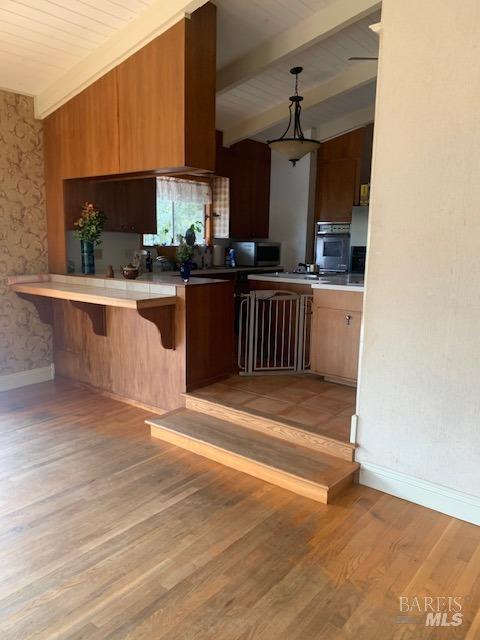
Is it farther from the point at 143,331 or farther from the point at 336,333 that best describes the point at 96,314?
the point at 336,333

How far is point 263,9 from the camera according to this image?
3.41 m

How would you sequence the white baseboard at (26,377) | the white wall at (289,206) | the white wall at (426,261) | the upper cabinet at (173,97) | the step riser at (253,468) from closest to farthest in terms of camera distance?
1. the white wall at (426,261)
2. the step riser at (253,468)
3. the upper cabinet at (173,97)
4. the white baseboard at (26,377)
5. the white wall at (289,206)

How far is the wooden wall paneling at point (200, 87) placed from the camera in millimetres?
3105

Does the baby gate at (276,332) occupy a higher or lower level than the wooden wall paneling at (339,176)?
lower

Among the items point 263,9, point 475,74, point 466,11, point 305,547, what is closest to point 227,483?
point 305,547

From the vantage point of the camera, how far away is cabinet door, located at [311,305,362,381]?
12.1 feet

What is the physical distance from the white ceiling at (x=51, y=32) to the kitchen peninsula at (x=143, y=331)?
5.61 feet

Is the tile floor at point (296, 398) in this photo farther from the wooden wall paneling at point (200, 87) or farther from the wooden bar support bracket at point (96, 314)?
the wooden wall paneling at point (200, 87)

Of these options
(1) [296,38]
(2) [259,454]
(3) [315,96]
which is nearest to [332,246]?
(3) [315,96]

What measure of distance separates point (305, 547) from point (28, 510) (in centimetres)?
141

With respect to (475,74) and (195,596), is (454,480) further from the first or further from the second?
(475,74)

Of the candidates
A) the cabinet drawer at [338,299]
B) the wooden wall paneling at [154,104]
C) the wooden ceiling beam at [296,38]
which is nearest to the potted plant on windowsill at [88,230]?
the wooden wall paneling at [154,104]

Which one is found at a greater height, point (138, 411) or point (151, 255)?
point (151, 255)

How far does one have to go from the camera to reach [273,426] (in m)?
3.03
